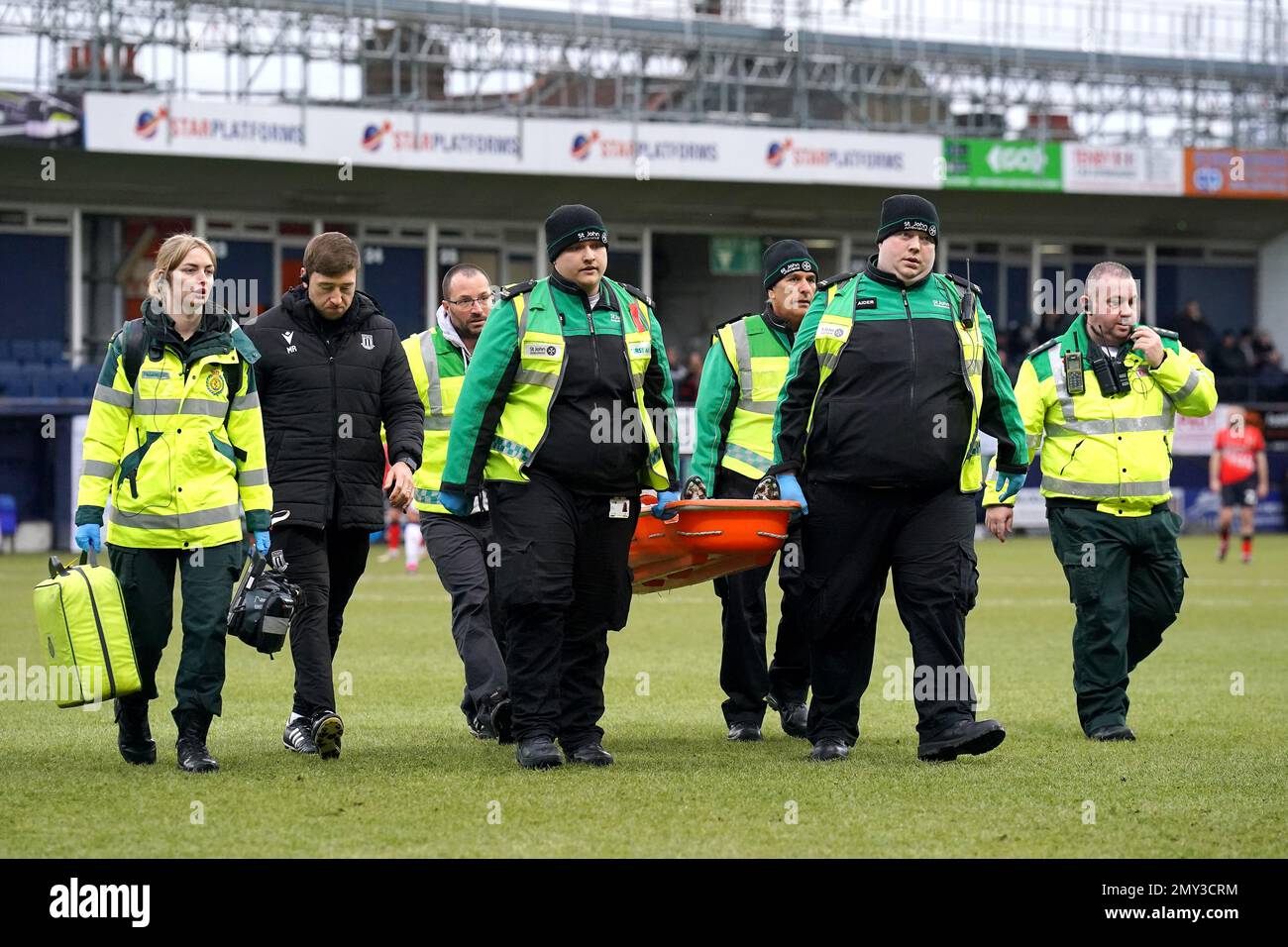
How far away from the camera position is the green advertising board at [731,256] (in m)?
38.1

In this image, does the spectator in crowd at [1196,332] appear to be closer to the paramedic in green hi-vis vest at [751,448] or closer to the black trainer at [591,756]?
the paramedic in green hi-vis vest at [751,448]

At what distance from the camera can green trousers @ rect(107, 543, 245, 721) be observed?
24.7 ft

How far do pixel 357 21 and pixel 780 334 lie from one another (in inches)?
979

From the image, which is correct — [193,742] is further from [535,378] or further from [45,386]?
[45,386]

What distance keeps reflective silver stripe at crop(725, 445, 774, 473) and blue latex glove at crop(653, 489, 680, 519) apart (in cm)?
97

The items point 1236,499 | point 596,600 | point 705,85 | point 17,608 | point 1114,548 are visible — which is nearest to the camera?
point 596,600

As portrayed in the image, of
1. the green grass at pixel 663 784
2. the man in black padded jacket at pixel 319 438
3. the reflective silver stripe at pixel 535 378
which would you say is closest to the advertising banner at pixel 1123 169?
the green grass at pixel 663 784

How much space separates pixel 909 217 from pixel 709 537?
Result: 5.15 feet

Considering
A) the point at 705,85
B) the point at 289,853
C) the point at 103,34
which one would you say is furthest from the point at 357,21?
the point at 289,853

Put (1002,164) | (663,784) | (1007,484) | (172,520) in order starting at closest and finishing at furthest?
1. (663,784)
2. (172,520)
3. (1007,484)
4. (1002,164)

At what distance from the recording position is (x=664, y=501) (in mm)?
8047

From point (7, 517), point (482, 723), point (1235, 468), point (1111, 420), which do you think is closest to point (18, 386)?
point (7, 517)
